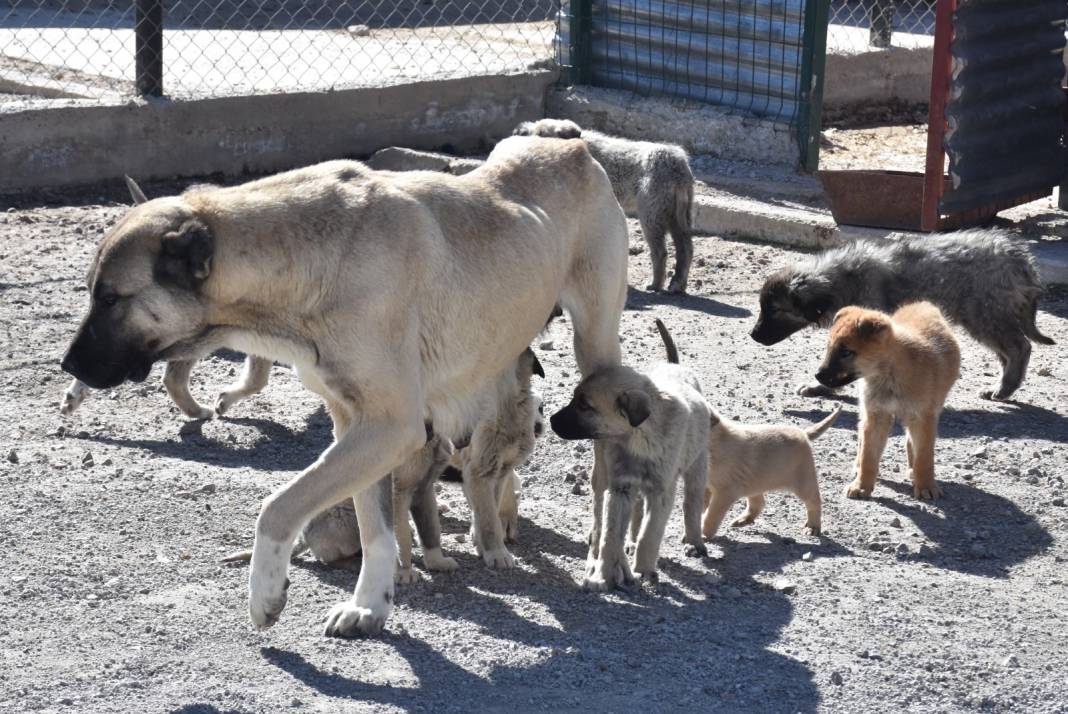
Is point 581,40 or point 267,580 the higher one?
point 581,40

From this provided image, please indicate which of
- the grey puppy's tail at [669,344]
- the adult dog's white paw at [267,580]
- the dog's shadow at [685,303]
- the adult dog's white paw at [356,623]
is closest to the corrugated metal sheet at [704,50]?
the dog's shadow at [685,303]

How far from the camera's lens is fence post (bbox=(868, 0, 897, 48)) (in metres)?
15.0

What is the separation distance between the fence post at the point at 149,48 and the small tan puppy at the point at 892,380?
6473 mm

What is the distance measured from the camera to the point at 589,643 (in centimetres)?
543

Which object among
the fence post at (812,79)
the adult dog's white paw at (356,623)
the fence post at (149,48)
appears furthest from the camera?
the fence post at (812,79)

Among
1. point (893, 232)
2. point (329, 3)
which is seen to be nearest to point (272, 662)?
point (893, 232)

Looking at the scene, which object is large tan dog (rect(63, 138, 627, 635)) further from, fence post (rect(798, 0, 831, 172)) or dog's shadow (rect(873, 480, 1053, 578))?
fence post (rect(798, 0, 831, 172))

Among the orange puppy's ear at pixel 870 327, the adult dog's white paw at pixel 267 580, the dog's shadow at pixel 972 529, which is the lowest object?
the dog's shadow at pixel 972 529

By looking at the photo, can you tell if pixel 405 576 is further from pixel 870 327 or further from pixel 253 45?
pixel 253 45

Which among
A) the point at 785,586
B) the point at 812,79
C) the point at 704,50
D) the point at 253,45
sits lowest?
the point at 785,586

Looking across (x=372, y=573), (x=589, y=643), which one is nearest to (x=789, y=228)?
(x=589, y=643)

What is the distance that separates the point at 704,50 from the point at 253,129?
3.80 meters

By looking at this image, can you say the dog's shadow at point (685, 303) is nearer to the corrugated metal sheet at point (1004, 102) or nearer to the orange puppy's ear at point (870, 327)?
the corrugated metal sheet at point (1004, 102)

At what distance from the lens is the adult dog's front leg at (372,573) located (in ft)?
17.6
